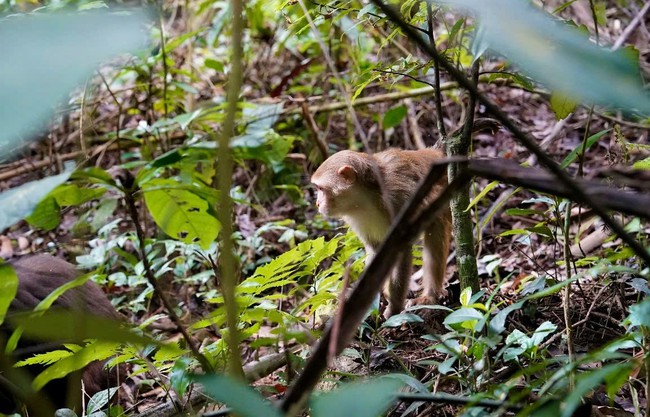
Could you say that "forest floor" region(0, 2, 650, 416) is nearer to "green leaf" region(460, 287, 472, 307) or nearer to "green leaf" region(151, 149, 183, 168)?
"green leaf" region(460, 287, 472, 307)

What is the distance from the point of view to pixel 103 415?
9.45ft

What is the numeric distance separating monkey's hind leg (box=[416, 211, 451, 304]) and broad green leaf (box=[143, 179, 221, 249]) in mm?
2303

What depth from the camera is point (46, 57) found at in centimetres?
66

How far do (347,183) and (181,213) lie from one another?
2.73 m

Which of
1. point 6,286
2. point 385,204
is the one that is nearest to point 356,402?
point 6,286

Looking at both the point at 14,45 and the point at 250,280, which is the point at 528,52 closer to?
the point at 14,45

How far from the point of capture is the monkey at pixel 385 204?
4566 millimetres


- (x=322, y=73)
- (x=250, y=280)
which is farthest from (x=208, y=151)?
(x=322, y=73)

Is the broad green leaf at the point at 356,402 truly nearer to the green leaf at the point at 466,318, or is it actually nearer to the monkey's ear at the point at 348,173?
the green leaf at the point at 466,318

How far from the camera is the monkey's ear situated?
5000 mm

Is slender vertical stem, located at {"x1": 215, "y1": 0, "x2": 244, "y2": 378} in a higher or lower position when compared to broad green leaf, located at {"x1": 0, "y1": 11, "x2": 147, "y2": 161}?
lower

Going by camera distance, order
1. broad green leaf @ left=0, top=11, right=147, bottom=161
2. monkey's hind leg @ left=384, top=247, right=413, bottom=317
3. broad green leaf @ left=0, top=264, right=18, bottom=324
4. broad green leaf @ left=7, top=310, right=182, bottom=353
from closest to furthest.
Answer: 1. broad green leaf @ left=0, top=11, right=147, bottom=161
2. broad green leaf @ left=7, top=310, right=182, bottom=353
3. broad green leaf @ left=0, top=264, right=18, bottom=324
4. monkey's hind leg @ left=384, top=247, right=413, bottom=317

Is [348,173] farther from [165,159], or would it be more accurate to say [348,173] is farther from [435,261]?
[165,159]

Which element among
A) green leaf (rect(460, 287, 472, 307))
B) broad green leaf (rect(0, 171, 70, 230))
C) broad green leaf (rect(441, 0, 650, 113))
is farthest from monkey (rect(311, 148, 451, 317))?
broad green leaf (rect(441, 0, 650, 113))
